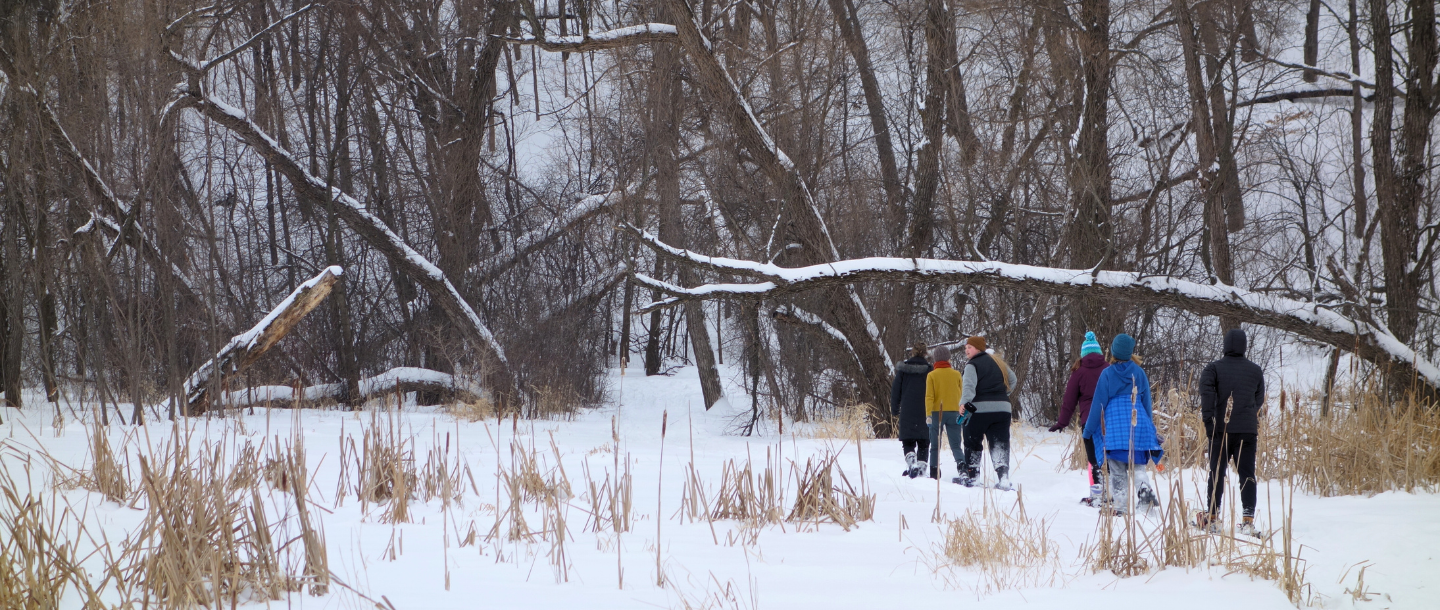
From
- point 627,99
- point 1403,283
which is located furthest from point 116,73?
point 1403,283

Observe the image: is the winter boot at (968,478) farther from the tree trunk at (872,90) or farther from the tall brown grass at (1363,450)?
the tree trunk at (872,90)

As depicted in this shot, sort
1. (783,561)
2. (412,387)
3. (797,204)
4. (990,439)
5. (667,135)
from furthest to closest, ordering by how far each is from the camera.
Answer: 1. (412,387)
2. (667,135)
3. (797,204)
4. (990,439)
5. (783,561)

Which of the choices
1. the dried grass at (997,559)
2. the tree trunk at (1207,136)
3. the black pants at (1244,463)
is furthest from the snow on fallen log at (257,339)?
the tree trunk at (1207,136)

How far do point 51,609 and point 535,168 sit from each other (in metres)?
32.7

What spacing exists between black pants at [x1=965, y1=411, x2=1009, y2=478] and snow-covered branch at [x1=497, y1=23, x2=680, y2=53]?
695cm

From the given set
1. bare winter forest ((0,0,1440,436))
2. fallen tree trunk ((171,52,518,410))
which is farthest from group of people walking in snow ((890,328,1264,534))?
fallen tree trunk ((171,52,518,410))

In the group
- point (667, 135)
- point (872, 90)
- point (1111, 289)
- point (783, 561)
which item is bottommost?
point (783, 561)

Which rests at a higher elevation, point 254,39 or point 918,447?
point 254,39

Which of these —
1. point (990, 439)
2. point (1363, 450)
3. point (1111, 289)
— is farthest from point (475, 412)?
point (1363, 450)

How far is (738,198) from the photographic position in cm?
1475

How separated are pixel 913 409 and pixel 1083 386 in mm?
1522

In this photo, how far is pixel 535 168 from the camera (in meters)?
34.4

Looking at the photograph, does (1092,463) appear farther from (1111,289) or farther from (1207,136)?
(1207,136)

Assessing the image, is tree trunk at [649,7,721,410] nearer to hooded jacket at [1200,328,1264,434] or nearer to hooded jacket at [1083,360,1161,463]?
hooded jacket at [1083,360,1161,463]
